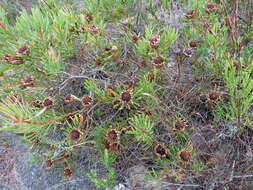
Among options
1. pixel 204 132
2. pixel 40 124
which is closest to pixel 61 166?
pixel 40 124

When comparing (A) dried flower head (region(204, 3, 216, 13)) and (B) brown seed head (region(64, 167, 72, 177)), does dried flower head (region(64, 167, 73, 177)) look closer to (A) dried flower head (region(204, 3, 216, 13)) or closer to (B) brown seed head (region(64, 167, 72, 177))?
(B) brown seed head (region(64, 167, 72, 177))

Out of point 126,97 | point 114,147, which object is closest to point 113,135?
point 114,147

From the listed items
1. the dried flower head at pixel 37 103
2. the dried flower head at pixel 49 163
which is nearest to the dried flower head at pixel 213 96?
the dried flower head at pixel 37 103

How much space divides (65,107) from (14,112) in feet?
1.35

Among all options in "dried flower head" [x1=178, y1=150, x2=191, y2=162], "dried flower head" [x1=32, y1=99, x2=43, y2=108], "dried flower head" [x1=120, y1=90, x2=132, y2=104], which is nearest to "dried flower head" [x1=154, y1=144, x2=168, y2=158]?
"dried flower head" [x1=178, y1=150, x2=191, y2=162]

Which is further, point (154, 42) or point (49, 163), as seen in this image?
point (49, 163)

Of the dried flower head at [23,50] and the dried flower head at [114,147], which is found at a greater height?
the dried flower head at [23,50]

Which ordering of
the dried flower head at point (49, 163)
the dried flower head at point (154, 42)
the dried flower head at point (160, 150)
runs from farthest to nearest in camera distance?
the dried flower head at point (49, 163)
the dried flower head at point (160, 150)
the dried flower head at point (154, 42)

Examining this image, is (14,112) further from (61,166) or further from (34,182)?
(34,182)

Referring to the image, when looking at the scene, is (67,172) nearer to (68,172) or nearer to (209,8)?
(68,172)

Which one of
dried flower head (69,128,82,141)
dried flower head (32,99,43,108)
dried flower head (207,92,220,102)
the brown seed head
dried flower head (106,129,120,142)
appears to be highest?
dried flower head (32,99,43,108)

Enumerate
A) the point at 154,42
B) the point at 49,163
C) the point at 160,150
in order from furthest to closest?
the point at 49,163 < the point at 160,150 < the point at 154,42

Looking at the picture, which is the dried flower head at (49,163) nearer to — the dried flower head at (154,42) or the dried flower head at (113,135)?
the dried flower head at (113,135)

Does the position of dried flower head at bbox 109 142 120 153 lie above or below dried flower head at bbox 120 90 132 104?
below
